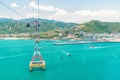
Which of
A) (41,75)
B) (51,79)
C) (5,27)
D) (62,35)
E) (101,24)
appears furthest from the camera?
(5,27)

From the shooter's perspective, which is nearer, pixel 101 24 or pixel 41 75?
pixel 41 75

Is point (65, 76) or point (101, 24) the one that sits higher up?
point (101, 24)

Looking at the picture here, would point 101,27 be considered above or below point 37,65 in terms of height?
above

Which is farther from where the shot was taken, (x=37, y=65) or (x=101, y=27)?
(x=101, y=27)

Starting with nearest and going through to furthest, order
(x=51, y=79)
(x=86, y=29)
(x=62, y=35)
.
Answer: (x=51, y=79), (x=62, y=35), (x=86, y=29)

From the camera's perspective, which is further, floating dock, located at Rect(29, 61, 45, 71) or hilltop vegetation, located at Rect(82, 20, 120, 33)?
hilltop vegetation, located at Rect(82, 20, 120, 33)

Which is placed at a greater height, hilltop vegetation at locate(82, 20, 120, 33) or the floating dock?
hilltop vegetation at locate(82, 20, 120, 33)

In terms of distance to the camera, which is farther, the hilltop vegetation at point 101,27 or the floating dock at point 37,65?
the hilltop vegetation at point 101,27

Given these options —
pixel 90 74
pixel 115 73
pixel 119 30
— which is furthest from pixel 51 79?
pixel 119 30

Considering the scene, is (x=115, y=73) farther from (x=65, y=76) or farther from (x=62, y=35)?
(x=62, y=35)

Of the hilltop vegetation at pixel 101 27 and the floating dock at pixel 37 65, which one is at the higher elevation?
the hilltop vegetation at pixel 101 27
